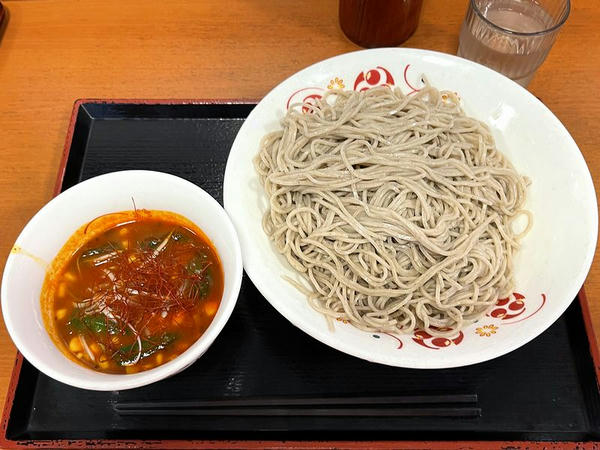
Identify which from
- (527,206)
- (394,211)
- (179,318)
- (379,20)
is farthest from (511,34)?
(179,318)

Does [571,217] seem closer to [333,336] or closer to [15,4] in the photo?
[333,336]

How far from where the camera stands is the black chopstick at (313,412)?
158cm

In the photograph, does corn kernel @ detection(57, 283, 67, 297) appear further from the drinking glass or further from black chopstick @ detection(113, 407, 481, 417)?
the drinking glass

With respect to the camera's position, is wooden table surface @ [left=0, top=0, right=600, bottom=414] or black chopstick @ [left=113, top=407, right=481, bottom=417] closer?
black chopstick @ [left=113, top=407, right=481, bottom=417]

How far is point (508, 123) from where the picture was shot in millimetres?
1923

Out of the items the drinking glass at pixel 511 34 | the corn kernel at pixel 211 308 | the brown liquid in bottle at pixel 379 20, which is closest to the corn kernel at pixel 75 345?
the corn kernel at pixel 211 308

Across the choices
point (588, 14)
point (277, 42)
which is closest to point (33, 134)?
point (277, 42)

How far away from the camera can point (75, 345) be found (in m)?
1.53

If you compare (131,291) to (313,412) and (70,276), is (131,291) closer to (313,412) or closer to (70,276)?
(70,276)

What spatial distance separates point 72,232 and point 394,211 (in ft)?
3.67

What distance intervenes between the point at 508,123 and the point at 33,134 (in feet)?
7.16

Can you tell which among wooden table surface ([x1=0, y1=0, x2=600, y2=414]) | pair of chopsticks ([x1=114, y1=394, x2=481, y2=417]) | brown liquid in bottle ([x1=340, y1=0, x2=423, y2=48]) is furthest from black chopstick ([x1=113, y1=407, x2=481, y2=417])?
brown liquid in bottle ([x1=340, y1=0, x2=423, y2=48])

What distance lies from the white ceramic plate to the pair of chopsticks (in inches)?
8.9

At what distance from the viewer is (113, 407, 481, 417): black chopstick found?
5.19 ft
